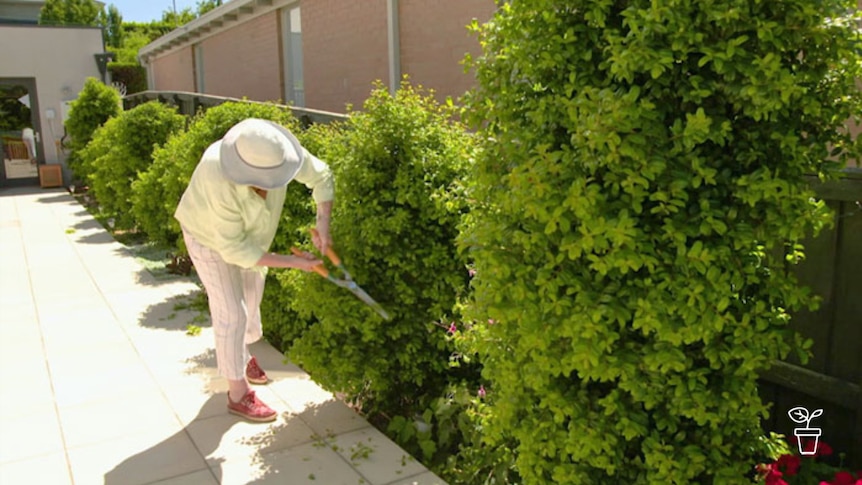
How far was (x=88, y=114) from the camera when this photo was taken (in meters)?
14.9

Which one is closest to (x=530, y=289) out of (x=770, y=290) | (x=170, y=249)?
(x=770, y=290)

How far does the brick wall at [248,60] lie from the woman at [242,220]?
912cm

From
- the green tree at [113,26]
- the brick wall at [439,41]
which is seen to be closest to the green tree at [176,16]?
the green tree at [113,26]

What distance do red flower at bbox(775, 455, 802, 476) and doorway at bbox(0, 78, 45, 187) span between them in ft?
64.8

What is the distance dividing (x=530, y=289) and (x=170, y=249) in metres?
7.17

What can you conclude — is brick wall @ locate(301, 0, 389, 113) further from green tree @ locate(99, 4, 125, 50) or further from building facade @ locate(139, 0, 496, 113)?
green tree @ locate(99, 4, 125, 50)

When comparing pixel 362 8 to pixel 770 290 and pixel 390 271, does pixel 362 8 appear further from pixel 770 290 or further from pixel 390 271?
pixel 770 290

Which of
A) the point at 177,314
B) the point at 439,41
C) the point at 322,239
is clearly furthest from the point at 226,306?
the point at 439,41

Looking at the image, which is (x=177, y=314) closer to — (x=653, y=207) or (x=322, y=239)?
(x=322, y=239)

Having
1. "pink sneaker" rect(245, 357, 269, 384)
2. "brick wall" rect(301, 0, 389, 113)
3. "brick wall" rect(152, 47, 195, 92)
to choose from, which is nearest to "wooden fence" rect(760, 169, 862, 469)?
"pink sneaker" rect(245, 357, 269, 384)

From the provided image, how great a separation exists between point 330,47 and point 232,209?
7845 mm

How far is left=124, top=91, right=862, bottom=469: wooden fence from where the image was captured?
2910 millimetres

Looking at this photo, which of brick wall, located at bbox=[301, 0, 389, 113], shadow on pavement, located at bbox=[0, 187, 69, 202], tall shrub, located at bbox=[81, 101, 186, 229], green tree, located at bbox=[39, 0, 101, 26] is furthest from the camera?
green tree, located at bbox=[39, 0, 101, 26]

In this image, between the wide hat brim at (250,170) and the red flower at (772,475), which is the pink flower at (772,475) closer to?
the red flower at (772,475)
